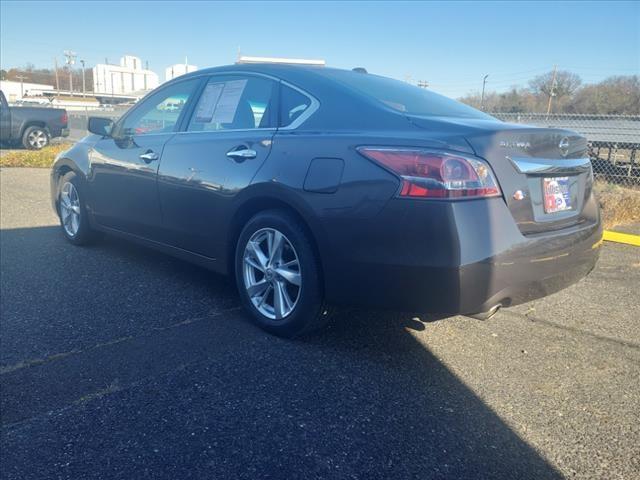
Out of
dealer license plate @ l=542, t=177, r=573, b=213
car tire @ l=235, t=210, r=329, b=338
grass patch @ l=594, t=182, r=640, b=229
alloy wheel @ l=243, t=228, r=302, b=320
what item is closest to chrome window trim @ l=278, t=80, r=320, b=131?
car tire @ l=235, t=210, r=329, b=338

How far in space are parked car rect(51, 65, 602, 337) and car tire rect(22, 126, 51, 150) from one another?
14.2 m

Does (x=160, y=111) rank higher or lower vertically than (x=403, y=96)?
lower

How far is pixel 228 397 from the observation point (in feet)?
8.61

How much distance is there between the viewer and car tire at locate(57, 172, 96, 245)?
17.0 feet

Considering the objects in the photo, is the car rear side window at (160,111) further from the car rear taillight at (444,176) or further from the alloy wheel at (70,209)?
the car rear taillight at (444,176)

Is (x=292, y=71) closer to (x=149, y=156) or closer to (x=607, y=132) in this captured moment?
(x=149, y=156)

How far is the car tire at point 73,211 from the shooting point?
518cm

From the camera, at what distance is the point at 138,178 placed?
4316 millimetres

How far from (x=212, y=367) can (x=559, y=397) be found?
5.92 feet

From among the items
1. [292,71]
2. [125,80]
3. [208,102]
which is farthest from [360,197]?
[125,80]

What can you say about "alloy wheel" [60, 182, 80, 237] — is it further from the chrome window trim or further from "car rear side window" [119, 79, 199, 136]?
the chrome window trim

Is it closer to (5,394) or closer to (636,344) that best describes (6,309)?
(5,394)

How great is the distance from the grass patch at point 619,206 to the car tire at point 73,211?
6.02 m

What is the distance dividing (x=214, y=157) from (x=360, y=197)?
4.37ft
